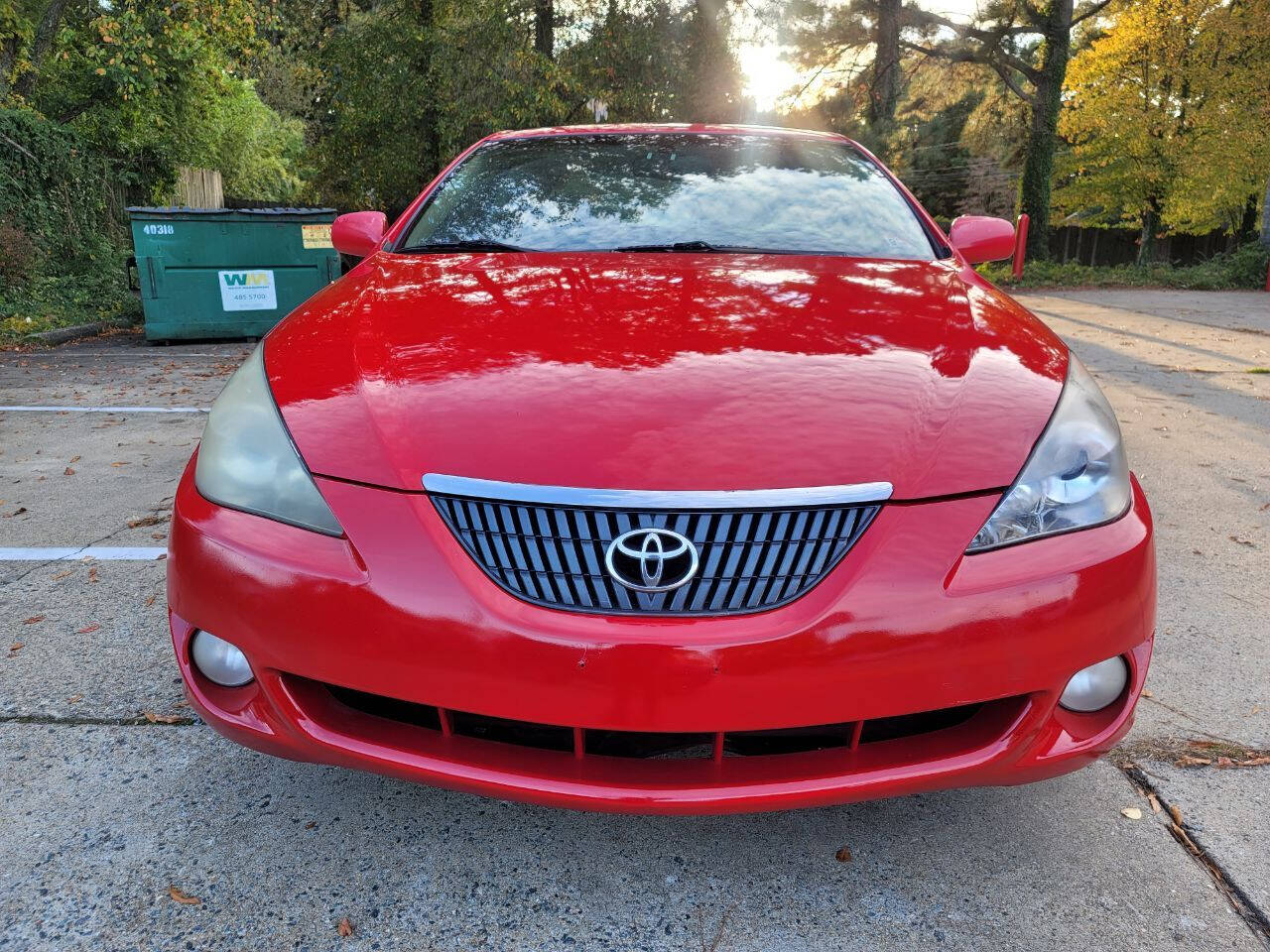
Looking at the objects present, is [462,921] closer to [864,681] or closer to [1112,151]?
[864,681]

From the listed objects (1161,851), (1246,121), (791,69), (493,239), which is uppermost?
(791,69)

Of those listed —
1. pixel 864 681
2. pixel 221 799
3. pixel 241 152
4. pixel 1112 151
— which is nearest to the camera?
pixel 864 681

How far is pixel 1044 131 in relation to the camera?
68.5 ft

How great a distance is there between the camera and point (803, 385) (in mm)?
1586

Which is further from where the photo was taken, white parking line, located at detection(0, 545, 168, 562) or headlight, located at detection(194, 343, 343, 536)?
white parking line, located at detection(0, 545, 168, 562)

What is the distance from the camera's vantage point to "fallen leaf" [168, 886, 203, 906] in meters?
1.53

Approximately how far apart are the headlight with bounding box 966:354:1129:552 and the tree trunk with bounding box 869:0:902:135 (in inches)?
838

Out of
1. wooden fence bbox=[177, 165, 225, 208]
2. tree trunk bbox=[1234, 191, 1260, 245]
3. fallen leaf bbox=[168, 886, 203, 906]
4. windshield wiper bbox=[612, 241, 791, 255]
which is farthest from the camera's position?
tree trunk bbox=[1234, 191, 1260, 245]

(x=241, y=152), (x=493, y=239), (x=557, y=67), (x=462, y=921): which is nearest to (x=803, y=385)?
(x=462, y=921)

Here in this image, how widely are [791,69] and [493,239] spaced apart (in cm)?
2248

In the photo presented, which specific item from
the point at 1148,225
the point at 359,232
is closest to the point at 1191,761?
the point at 359,232

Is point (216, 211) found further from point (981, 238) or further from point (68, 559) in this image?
point (981, 238)

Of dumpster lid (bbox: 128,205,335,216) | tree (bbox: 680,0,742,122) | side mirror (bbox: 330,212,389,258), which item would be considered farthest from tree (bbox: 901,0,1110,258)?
side mirror (bbox: 330,212,389,258)

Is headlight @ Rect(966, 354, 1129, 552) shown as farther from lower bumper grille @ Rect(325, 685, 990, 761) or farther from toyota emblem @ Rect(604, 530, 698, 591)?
toyota emblem @ Rect(604, 530, 698, 591)
